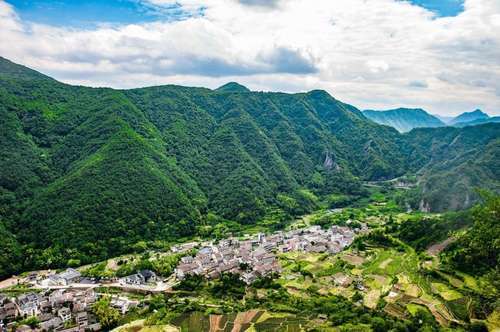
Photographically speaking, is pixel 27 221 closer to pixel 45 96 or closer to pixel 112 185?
pixel 112 185

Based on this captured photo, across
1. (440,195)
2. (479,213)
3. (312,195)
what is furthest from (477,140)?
(479,213)

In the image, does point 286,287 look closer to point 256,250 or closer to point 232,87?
point 256,250

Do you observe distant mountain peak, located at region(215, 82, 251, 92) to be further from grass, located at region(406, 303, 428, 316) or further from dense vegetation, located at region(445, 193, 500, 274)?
grass, located at region(406, 303, 428, 316)

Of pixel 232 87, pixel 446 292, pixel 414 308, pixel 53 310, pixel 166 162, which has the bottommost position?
pixel 53 310

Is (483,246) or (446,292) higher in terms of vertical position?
(483,246)

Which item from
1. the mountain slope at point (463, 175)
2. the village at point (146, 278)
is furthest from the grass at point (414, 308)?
the mountain slope at point (463, 175)

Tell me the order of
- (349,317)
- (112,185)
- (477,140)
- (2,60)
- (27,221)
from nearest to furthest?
(349,317)
(27,221)
(112,185)
(2,60)
(477,140)

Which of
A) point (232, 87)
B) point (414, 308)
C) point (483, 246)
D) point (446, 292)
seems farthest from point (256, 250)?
point (232, 87)
